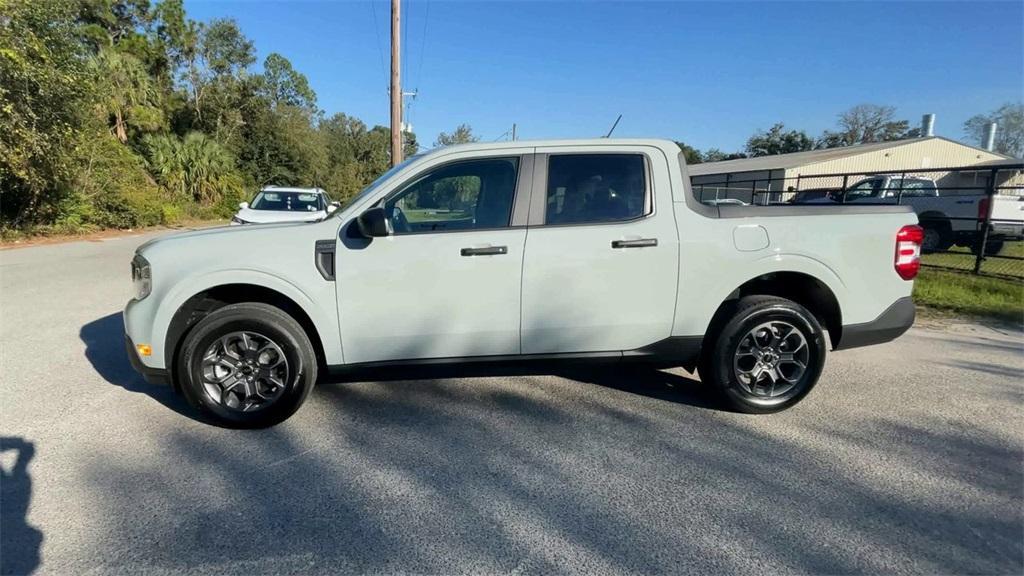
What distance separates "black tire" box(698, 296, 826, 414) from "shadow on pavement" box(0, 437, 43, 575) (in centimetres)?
386

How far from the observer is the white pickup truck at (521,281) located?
3.31 m

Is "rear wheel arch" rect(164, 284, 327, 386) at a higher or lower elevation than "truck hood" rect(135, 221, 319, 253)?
lower

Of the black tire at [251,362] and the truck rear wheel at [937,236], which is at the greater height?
the truck rear wheel at [937,236]

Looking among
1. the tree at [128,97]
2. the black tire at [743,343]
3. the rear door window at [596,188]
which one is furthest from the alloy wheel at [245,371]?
the tree at [128,97]

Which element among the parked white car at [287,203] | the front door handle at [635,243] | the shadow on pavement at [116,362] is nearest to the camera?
the front door handle at [635,243]

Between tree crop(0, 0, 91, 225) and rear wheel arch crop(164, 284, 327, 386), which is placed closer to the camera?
rear wheel arch crop(164, 284, 327, 386)

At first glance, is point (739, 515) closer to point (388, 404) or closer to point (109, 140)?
point (388, 404)

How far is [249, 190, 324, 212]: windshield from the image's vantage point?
1170 cm

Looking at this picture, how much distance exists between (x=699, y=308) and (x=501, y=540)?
2.13 m

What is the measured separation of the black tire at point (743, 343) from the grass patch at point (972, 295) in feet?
16.2

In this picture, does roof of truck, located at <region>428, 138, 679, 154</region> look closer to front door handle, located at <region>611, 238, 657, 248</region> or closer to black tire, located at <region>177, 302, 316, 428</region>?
front door handle, located at <region>611, 238, 657, 248</region>

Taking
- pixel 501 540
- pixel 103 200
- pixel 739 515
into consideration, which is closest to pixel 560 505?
pixel 501 540

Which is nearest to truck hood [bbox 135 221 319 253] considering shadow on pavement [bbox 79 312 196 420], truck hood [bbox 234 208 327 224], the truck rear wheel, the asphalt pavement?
shadow on pavement [bbox 79 312 196 420]

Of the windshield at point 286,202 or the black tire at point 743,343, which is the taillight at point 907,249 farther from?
the windshield at point 286,202
